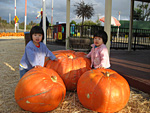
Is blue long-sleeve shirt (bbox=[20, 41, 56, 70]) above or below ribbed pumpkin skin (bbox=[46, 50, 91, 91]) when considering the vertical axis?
above

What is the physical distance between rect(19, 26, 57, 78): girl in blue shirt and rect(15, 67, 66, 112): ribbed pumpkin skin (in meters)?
0.53

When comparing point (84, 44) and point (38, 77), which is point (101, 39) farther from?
point (84, 44)

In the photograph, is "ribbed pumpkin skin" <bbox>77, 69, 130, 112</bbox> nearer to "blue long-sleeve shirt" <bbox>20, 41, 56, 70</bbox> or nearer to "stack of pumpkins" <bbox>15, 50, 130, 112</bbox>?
"stack of pumpkins" <bbox>15, 50, 130, 112</bbox>

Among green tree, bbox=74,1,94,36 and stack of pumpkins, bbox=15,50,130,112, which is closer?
stack of pumpkins, bbox=15,50,130,112

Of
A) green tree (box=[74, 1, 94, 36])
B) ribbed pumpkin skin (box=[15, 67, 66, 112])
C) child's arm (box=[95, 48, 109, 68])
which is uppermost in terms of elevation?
green tree (box=[74, 1, 94, 36])

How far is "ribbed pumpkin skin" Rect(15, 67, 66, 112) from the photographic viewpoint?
2047mm

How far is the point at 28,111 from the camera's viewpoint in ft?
7.02

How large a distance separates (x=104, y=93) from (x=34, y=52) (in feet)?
4.80

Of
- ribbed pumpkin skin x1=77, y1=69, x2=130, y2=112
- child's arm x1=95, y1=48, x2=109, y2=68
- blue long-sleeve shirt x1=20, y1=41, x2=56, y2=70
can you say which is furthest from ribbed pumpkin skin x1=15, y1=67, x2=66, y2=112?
child's arm x1=95, y1=48, x2=109, y2=68

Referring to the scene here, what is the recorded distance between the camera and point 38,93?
6.74 ft

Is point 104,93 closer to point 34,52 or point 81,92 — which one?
point 81,92

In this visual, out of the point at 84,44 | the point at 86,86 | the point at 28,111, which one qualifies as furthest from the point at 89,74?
the point at 84,44

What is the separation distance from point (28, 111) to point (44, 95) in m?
0.36

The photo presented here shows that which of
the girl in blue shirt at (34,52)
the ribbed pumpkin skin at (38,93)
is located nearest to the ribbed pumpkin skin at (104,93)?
the ribbed pumpkin skin at (38,93)
